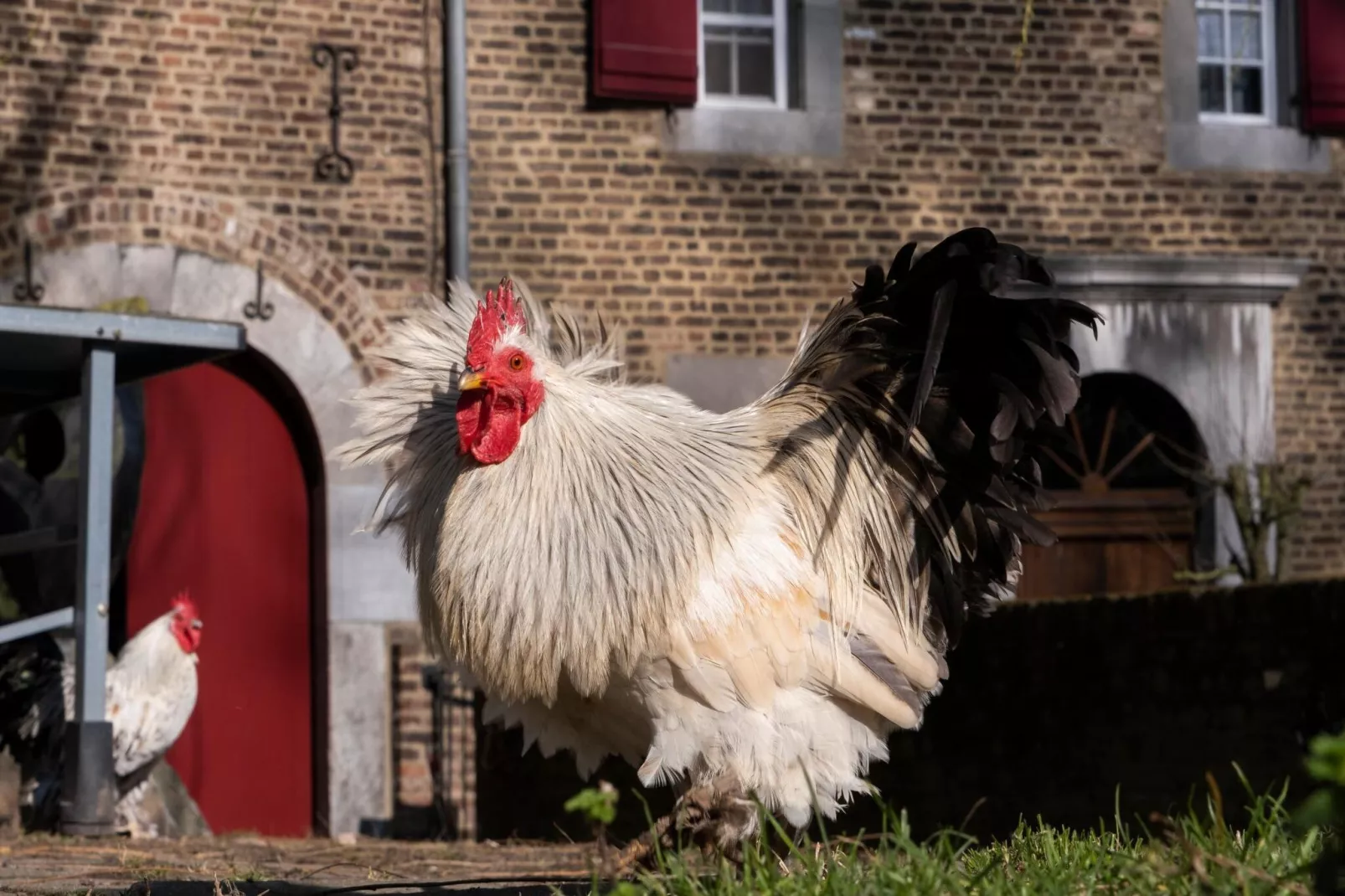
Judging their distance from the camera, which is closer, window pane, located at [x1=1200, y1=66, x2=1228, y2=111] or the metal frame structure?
the metal frame structure

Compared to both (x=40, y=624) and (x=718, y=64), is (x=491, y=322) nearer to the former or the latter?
(x=40, y=624)

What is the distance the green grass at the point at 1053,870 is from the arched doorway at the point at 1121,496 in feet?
30.0

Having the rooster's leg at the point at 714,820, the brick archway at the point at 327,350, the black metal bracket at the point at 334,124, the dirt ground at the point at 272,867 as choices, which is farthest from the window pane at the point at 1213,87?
the rooster's leg at the point at 714,820

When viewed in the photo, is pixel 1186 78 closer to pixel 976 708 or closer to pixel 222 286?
pixel 976 708

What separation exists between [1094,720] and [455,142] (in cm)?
574

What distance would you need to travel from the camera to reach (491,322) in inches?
217

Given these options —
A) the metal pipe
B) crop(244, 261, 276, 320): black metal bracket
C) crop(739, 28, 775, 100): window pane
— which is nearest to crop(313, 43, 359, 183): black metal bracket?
crop(244, 261, 276, 320): black metal bracket

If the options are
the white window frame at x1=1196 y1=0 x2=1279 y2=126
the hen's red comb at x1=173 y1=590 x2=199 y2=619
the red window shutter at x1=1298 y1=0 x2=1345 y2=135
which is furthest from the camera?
the white window frame at x1=1196 y1=0 x2=1279 y2=126

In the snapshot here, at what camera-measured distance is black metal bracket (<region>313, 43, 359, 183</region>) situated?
39.4 feet

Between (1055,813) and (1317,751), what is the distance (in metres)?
7.59

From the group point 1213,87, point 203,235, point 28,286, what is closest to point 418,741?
point 203,235

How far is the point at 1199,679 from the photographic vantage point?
9234mm

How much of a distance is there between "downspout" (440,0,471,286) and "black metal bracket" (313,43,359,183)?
68 cm

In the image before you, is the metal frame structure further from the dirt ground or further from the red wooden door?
the red wooden door
